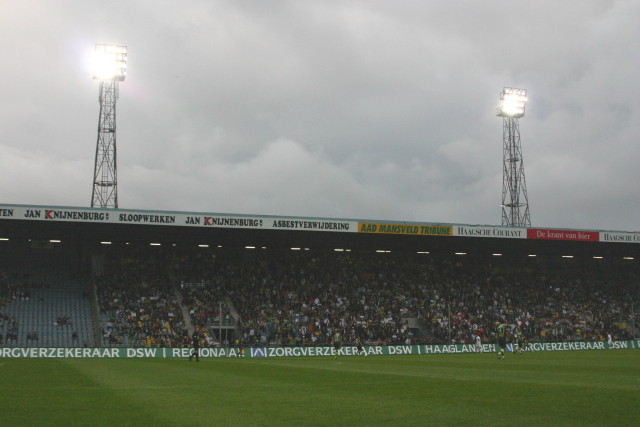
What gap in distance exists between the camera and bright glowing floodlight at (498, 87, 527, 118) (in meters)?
64.9

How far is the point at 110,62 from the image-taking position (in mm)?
52750

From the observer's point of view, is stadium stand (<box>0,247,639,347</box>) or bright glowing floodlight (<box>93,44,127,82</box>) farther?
bright glowing floodlight (<box>93,44,127,82</box>)

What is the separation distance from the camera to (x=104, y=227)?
164 feet

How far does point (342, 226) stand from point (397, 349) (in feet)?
35.5

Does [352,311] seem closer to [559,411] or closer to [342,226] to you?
[342,226]

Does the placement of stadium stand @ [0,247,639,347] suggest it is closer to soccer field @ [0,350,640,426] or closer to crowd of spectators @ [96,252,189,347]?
crowd of spectators @ [96,252,189,347]

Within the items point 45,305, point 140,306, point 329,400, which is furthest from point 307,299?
point 329,400

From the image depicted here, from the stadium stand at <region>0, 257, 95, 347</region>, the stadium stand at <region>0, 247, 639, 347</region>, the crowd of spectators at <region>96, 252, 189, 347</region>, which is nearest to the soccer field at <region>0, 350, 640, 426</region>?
the crowd of spectators at <region>96, 252, 189, 347</region>

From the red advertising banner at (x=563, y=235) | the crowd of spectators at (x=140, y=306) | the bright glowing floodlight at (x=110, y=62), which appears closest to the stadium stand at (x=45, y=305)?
the crowd of spectators at (x=140, y=306)

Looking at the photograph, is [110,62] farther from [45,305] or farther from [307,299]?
[307,299]

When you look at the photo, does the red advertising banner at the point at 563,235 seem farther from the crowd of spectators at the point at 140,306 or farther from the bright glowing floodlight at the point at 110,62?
the bright glowing floodlight at the point at 110,62

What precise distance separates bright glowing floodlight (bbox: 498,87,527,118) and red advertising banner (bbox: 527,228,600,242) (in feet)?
46.1

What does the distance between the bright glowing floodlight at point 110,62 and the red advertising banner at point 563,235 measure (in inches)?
1435

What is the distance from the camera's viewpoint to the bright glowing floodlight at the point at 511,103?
213 feet
